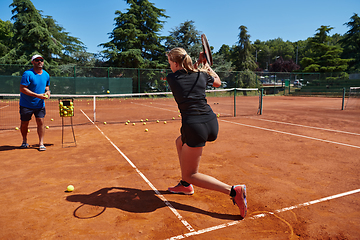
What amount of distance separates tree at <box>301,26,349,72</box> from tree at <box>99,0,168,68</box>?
24313mm

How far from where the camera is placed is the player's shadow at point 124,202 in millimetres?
2971

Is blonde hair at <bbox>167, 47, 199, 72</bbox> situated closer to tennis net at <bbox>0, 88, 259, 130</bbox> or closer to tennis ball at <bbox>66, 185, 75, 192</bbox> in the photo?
tennis ball at <bbox>66, 185, 75, 192</bbox>

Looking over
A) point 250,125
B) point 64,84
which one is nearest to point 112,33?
point 64,84

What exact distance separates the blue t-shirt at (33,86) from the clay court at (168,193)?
105 centimetres

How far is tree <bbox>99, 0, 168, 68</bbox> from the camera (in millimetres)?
32281

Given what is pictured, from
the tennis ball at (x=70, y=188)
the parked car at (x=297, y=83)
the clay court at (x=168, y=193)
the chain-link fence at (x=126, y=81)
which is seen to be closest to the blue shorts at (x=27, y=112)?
the clay court at (x=168, y=193)

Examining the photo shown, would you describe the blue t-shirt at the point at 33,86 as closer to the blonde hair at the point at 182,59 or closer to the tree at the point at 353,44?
the blonde hair at the point at 182,59

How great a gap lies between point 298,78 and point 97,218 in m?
37.6

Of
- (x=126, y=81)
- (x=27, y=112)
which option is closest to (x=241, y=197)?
(x=27, y=112)

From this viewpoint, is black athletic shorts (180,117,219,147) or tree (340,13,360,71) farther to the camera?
tree (340,13,360,71)

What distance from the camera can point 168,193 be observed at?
3.51 meters

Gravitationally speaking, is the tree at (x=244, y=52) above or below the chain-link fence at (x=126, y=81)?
above

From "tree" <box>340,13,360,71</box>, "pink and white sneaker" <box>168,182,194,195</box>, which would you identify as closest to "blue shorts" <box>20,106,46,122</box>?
"pink and white sneaker" <box>168,182,194,195</box>

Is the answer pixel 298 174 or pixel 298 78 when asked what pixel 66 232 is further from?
pixel 298 78
